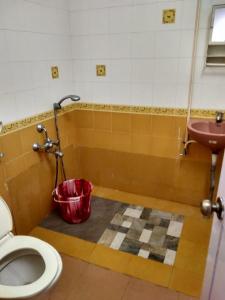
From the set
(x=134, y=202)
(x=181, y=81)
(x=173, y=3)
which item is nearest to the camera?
(x=173, y=3)

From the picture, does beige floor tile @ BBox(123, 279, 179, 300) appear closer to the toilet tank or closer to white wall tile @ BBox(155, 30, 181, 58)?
the toilet tank

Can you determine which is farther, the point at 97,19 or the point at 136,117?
the point at 136,117

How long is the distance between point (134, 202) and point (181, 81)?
126 centimetres

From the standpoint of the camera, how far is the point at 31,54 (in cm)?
179

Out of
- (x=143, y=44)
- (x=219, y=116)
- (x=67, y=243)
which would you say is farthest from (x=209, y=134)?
(x=67, y=243)

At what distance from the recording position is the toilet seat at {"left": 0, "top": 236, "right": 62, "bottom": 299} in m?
1.15

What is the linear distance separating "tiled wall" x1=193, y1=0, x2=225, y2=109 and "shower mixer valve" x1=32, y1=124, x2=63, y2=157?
1265 mm

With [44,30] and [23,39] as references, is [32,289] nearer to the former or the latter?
[23,39]

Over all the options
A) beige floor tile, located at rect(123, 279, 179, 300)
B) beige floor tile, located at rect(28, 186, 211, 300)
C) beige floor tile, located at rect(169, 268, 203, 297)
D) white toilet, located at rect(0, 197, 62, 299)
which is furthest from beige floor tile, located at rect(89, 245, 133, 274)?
white toilet, located at rect(0, 197, 62, 299)

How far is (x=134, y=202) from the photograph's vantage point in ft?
8.02

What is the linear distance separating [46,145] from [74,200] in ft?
1.74

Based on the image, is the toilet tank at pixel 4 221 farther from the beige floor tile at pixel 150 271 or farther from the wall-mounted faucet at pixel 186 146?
the wall-mounted faucet at pixel 186 146

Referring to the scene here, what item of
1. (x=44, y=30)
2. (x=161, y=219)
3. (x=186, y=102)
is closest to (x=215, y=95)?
(x=186, y=102)

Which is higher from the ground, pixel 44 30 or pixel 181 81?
pixel 44 30
